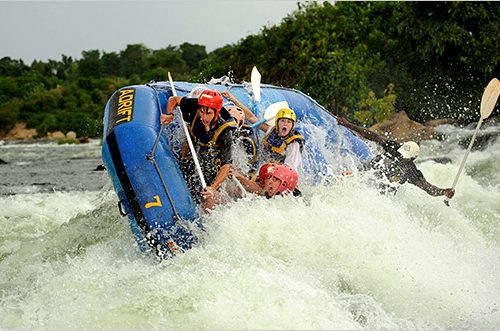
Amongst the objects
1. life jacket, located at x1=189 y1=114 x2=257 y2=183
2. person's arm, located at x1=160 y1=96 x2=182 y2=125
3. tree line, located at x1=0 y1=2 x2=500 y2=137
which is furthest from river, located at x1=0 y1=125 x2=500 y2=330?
Result: tree line, located at x1=0 y1=2 x2=500 y2=137

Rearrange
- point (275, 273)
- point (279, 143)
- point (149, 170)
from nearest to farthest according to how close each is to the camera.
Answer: point (275, 273)
point (149, 170)
point (279, 143)

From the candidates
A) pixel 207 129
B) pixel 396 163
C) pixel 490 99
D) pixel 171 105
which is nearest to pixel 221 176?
pixel 207 129

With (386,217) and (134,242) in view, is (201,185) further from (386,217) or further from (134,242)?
(386,217)

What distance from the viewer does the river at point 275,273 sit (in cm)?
407

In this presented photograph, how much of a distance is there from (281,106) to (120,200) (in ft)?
6.80

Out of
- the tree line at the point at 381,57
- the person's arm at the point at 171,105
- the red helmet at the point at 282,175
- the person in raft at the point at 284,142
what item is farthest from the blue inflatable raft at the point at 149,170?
the tree line at the point at 381,57

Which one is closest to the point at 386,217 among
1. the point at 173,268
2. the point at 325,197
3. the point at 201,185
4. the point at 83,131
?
the point at 325,197

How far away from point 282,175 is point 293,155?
1.96ft

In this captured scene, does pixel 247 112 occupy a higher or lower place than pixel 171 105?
lower

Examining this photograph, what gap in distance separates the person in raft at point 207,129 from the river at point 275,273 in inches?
22.5

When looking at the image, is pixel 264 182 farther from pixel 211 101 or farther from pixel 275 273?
pixel 275 273

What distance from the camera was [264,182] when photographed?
229 inches

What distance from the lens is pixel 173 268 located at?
190 inches

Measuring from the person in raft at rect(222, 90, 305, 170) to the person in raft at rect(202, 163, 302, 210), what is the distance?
45cm
